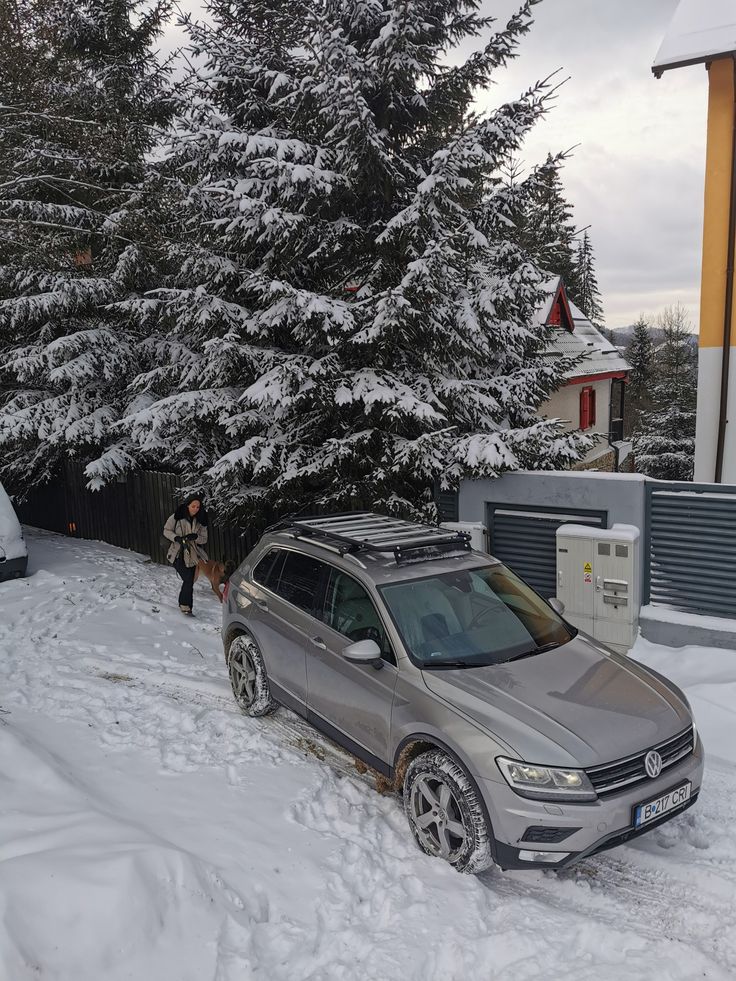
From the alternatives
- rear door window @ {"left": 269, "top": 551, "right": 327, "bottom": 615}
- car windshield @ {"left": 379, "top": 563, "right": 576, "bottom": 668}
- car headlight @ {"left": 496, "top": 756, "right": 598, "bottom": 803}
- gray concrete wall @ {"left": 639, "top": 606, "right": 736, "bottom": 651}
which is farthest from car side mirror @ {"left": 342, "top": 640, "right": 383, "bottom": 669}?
gray concrete wall @ {"left": 639, "top": 606, "right": 736, "bottom": 651}

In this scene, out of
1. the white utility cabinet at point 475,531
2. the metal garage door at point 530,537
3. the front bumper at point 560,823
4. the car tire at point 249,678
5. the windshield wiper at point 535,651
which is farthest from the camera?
the white utility cabinet at point 475,531

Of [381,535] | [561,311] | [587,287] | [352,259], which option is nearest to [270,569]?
[381,535]

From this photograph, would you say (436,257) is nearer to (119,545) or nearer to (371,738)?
(371,738)

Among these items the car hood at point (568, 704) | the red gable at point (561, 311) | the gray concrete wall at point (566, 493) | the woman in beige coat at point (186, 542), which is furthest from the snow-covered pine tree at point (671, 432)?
the car hood at point (568, 704)

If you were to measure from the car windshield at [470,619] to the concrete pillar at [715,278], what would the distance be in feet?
18.6

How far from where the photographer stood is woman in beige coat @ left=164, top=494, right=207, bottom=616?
9.40m

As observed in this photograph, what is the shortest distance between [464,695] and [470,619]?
90 cm

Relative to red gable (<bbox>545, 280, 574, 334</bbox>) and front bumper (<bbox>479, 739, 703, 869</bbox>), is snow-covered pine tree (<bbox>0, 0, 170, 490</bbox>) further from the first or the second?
front bumper (<bbox>479, 739, 703, 869</bbox>)

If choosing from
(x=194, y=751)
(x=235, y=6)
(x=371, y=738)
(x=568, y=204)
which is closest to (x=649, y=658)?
(x=371, y=738)

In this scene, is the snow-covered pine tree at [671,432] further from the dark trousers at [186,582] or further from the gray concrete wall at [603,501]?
the dark trousers at [186,582]

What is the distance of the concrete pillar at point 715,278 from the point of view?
9.38 m

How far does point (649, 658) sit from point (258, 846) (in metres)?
4.96

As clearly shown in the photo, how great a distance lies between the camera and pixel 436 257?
7918 mm

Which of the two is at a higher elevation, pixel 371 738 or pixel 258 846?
pixel 371 738
